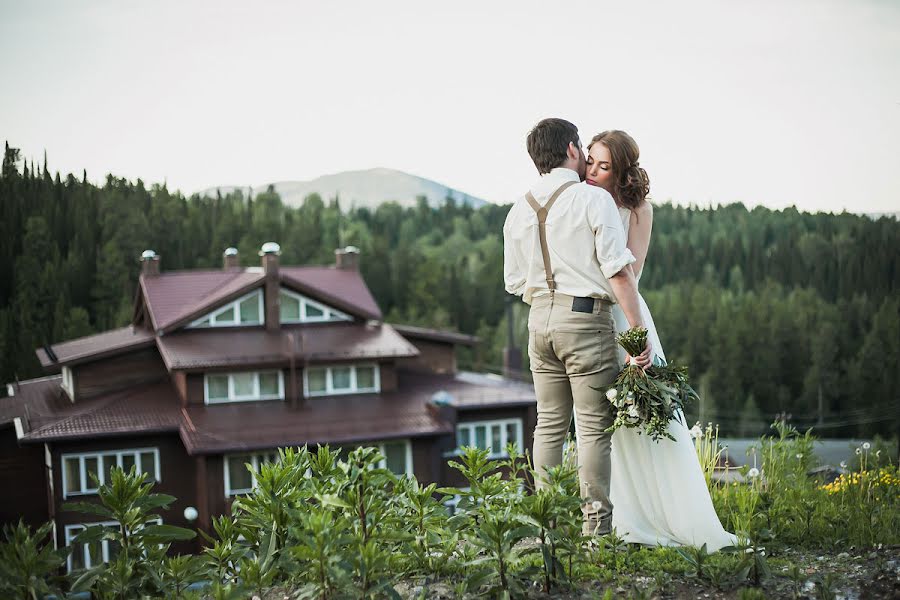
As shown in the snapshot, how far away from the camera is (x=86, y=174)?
40906 millimetres

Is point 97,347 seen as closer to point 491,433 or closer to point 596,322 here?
point 491,433

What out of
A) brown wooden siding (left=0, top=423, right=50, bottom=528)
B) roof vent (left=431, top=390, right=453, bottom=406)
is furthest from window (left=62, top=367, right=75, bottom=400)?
roof vent (left=431, top=390, right=453, bottom=406)

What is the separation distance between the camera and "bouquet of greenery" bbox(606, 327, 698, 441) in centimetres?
332

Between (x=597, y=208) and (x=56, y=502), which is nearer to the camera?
(x=597, y=208)

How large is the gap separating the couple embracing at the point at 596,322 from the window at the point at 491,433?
2108 centimetres

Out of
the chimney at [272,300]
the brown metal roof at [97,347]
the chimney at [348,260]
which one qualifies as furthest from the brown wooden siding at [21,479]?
the chimney at [348,260]

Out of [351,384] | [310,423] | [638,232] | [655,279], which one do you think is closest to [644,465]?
[638,232]

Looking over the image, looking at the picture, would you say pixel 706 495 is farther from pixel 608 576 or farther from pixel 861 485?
pixel 861 485

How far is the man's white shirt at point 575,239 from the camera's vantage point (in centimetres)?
331

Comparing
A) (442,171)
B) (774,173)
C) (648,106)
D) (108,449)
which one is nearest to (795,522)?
(108,449)

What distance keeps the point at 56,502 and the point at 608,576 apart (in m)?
21.2

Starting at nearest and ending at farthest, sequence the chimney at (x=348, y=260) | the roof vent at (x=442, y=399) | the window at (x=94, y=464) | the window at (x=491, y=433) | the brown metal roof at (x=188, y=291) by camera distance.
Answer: the window at (x=94, y=464), the roof vent at (x=442, y=399), the window at (x=491, y=433), the brown metal roof at (x=188, y=291), the chimney at (x=348, y=260)

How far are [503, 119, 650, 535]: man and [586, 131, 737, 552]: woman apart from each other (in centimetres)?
17

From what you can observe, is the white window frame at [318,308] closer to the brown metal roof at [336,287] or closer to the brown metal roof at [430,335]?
the brown metal roof at [336,287]
